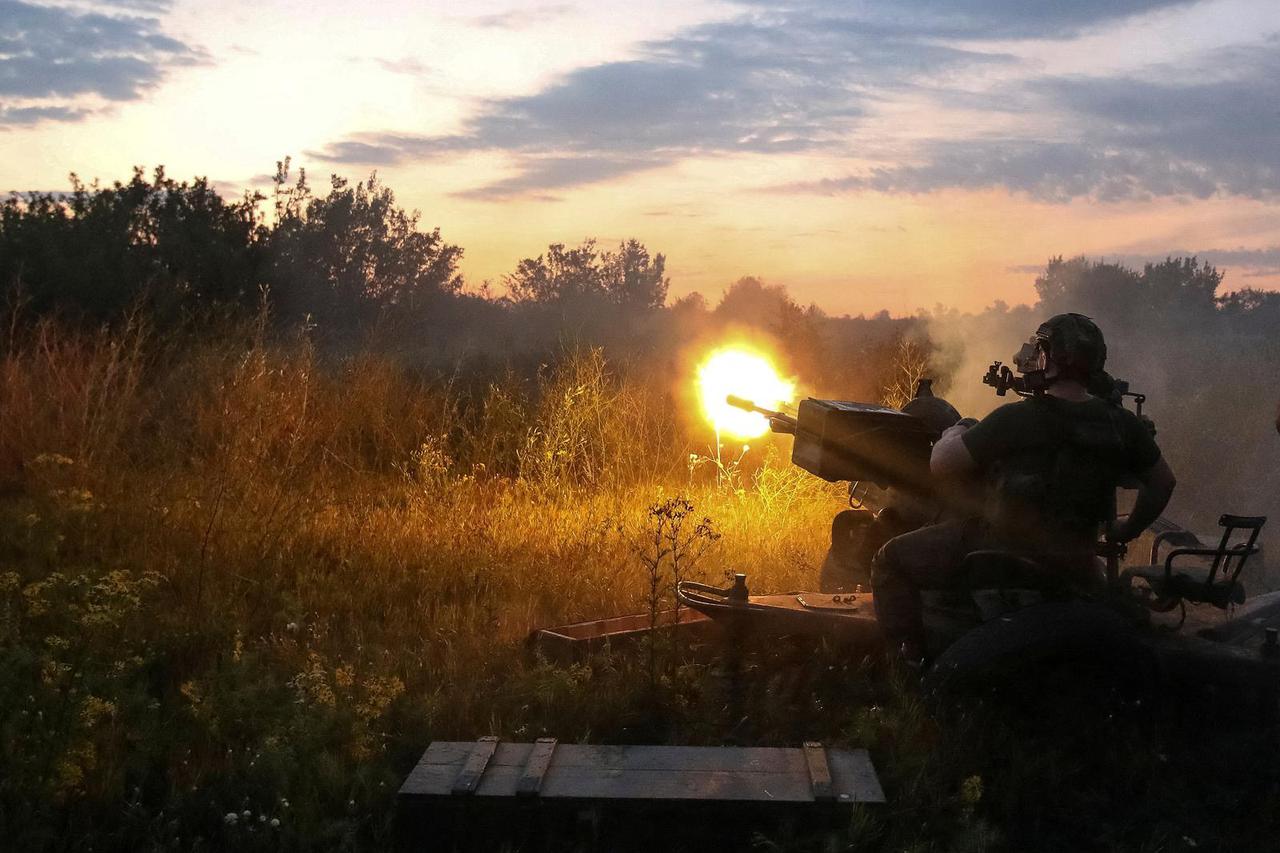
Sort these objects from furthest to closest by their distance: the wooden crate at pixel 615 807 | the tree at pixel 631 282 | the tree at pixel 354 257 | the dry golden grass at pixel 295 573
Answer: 1. the tree at pixel 631 282
2. the tree at pixel 354 257
3. the dry golden grass at pixel 295 573
4. the wooden crate at pixel 615 807

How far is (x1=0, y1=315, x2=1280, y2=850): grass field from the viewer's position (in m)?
4.26

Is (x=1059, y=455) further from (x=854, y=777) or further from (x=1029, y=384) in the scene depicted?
(x=854, y=777)

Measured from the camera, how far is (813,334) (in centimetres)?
2619

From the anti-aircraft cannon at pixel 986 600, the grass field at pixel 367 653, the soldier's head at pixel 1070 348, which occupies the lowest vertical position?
the grass field at pixel 367 653

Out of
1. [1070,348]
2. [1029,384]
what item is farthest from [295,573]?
[1070,348]

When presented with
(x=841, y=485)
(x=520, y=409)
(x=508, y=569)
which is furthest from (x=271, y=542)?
(x=841, y=485)

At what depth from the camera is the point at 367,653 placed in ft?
19.1

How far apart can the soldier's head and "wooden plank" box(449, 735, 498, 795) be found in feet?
9.02

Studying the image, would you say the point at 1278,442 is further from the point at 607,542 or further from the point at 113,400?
the point at 113,400

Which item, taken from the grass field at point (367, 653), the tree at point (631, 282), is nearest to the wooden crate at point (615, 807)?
the grass field at point (367, 653)

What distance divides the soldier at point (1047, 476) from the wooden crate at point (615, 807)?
1188 mm

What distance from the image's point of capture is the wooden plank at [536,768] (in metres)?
3.92

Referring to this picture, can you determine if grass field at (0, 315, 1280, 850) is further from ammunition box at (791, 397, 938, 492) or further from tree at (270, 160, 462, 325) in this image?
tree at (270, 160, 462, 325)

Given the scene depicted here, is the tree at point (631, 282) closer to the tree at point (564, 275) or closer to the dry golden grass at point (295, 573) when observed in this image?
the tree at point (564, 275)
